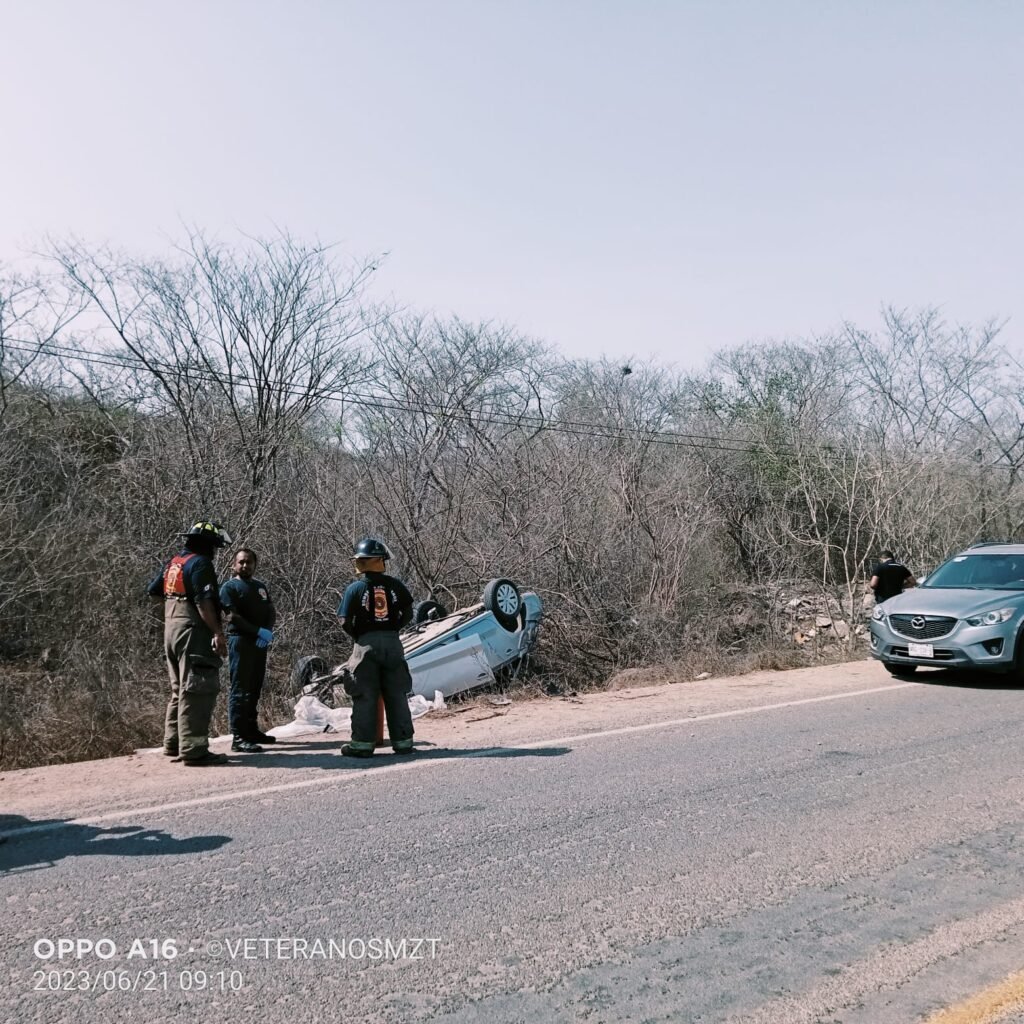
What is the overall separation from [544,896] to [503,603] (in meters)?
7.14

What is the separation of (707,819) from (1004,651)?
6.30 meters

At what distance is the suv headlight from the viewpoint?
1000 centimetres

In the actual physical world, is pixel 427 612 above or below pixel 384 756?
above

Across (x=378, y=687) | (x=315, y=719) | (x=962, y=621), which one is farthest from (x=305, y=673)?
(x=962, y=621)

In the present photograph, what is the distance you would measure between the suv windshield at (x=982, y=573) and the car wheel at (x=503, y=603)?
17.5 ft

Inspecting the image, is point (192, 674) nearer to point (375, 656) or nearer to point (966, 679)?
point (375, 656)

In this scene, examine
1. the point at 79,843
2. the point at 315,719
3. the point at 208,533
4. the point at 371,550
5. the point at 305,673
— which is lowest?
the point at 79,843

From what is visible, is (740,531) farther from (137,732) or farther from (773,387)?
(137,732)

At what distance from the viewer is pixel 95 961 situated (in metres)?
3.41

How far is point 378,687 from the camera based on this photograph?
22.9 feet

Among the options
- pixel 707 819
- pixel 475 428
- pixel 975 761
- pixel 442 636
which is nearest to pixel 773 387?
pixel 475 428

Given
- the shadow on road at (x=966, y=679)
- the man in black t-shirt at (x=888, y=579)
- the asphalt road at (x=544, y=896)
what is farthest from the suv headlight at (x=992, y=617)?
the asphalt road at (x=544, y=896)

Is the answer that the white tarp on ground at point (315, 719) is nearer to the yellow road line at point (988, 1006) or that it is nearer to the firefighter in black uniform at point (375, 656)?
the firefighter in black uniform at point (375, 656)

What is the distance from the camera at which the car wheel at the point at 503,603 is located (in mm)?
10977
